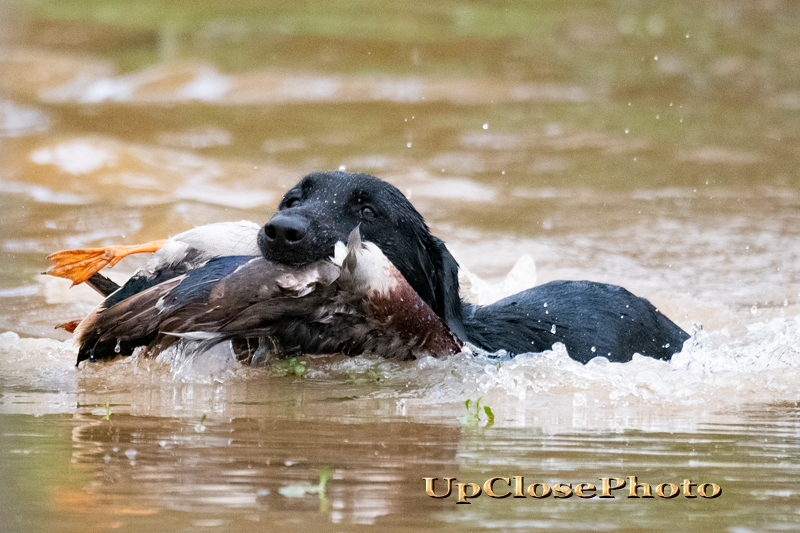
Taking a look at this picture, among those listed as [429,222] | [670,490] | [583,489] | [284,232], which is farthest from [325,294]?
[429,222]

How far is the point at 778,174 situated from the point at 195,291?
28.7ft

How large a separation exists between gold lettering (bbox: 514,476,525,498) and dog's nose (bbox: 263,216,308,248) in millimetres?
1515

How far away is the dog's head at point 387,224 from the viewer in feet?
13.6

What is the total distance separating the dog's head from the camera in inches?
164

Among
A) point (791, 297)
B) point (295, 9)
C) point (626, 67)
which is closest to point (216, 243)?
point (791, 297)

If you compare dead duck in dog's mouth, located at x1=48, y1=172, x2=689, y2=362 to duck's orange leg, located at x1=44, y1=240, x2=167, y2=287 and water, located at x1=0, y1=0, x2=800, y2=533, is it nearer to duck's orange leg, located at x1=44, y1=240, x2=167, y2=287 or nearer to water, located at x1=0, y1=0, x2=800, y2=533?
duck's orange leg, located at x1=44, y1=240, x2=167, y2=287

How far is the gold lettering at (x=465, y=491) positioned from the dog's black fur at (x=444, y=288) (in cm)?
Answer: 150

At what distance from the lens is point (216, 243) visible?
4.19 metres

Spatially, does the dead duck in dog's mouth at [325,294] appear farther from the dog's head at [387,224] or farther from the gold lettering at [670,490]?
the gold lettering at [670,490]

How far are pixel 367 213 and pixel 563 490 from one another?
2112mm

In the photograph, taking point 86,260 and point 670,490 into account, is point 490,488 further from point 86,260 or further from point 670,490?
point 86,260

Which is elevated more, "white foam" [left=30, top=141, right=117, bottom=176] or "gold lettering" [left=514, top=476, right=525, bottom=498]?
"white foam" [left=30, top=141, right=117, bottom=176]

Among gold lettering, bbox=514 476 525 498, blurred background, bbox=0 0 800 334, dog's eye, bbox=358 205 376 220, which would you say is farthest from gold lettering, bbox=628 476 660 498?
blurred background, bbox=0 0 800 334

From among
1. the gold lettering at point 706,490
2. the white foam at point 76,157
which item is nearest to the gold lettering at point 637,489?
the gold lettering at point 706,490
